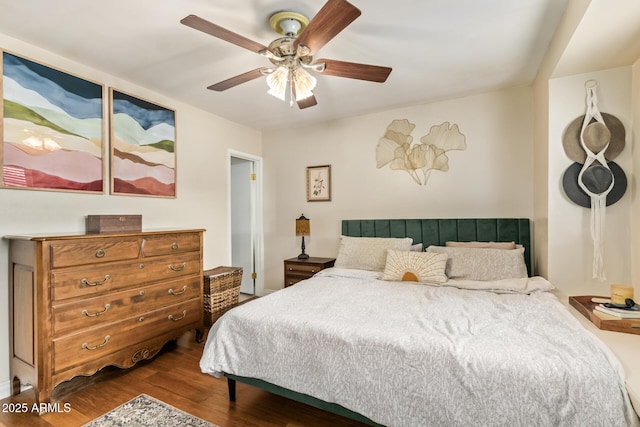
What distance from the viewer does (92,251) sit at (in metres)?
2.15

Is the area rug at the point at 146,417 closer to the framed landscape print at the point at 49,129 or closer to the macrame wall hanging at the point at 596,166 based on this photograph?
the framed landscape print at the point at 49,129

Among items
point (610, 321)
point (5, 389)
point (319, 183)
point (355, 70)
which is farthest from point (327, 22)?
point (5, 389)

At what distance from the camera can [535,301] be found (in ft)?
6.75

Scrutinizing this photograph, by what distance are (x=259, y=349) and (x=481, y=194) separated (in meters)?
2.75

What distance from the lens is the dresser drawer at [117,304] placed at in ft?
6.57

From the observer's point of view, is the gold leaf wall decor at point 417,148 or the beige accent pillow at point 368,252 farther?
the gold leaf wall decor at point 417,148

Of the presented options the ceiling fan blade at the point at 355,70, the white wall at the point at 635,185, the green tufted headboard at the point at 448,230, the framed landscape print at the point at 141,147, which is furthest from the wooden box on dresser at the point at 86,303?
the white wall at the point at 635,185

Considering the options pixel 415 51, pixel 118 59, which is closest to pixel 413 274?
pixel 415 51

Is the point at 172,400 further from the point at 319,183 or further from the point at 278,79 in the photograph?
the point at 319,183

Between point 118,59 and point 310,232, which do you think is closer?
point 118,59

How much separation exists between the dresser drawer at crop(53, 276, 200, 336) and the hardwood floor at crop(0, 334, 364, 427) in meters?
0.47

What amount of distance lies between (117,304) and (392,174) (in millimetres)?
2988

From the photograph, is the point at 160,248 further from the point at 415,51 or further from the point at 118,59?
A: the point at 415,51

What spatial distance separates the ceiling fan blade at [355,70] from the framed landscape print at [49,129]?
1989 mm
